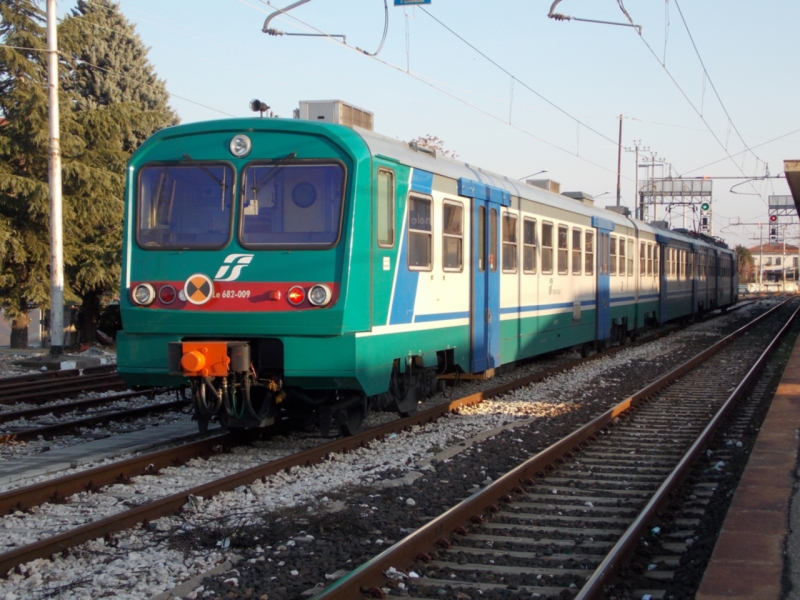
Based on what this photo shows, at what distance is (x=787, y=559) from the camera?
4.99 m

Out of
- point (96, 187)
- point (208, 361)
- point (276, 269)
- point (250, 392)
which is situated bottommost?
point (250, 392)

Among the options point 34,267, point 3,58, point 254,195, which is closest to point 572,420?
point 254,195

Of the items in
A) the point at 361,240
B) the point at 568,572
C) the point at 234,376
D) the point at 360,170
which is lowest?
the point at 568,572

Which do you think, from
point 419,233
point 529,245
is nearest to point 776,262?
point 529,245

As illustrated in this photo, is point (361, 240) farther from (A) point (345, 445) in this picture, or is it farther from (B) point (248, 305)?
(A) point (345, 445)

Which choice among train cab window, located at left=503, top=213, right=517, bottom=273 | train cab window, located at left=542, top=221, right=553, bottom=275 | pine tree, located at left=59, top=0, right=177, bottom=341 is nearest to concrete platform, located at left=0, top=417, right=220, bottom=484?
train cab window, located at left=503, top=213, right=517, bottom=273

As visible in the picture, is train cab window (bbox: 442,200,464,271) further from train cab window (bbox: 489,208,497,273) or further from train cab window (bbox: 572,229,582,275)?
train cab window (bbox: 572,229,582,275)

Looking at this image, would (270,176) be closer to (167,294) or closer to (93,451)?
(167,294)

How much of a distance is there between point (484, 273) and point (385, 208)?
3.18 metres

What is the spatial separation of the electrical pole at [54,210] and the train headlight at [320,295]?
10389 millimetres

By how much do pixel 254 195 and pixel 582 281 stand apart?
9.56 m

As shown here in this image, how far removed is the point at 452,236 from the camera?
34.5 feet

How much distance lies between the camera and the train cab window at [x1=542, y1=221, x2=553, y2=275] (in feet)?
47.2

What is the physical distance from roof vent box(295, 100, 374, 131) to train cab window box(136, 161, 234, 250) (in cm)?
120
